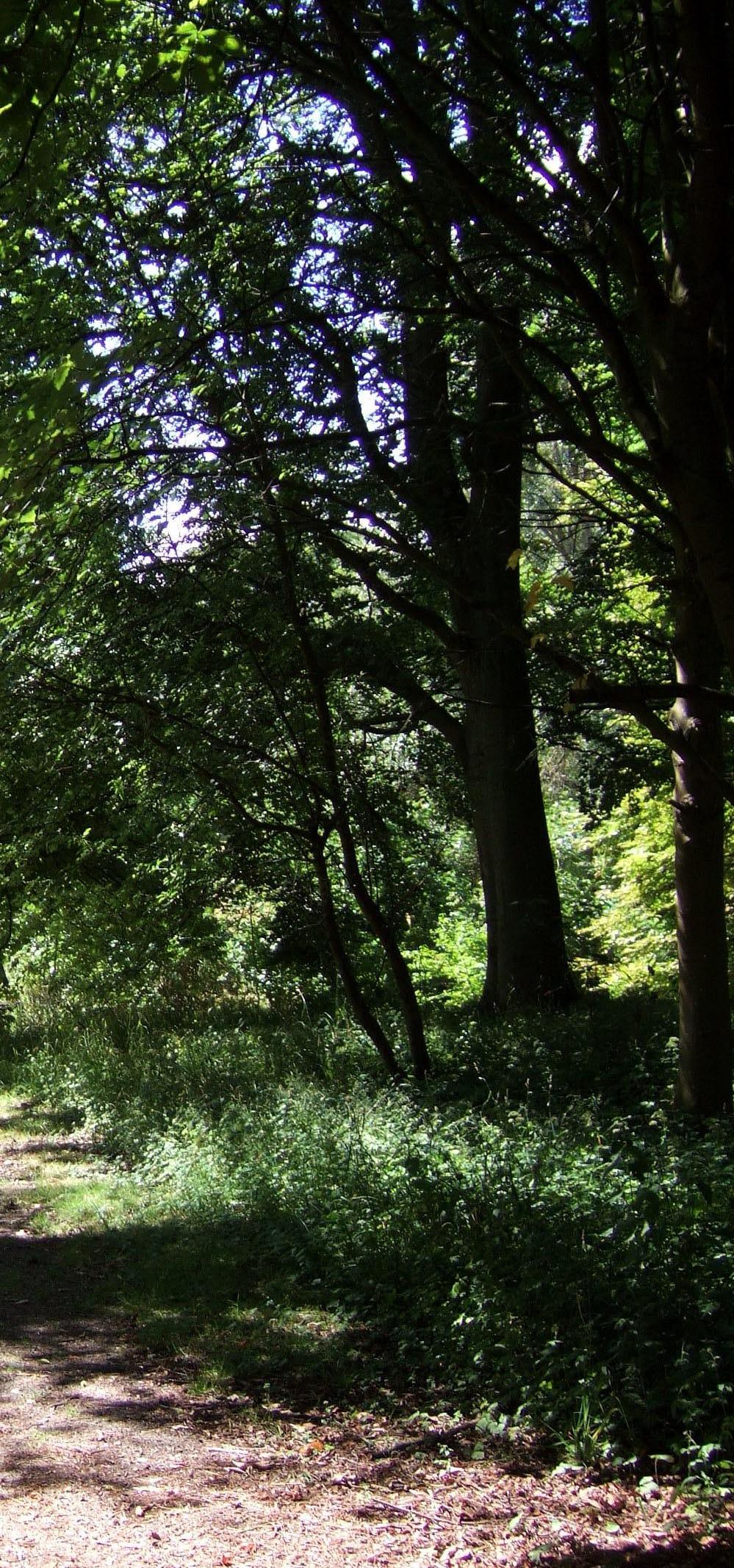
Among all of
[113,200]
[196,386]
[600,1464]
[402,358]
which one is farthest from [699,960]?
[113,200]

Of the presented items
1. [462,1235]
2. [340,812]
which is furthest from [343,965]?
[462,1235]

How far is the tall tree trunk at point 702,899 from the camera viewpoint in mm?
6953

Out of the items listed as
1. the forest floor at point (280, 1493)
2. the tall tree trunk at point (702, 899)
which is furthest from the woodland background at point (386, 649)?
the forest floor at point (280, 1493)

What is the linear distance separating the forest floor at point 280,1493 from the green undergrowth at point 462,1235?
0.22m

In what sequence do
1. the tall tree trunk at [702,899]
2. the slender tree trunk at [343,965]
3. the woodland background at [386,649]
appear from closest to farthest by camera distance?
1. the woodland background at [386,649]
2. the tall tree trunk at [702,899]
3. the slender tree trunk at [343,965]

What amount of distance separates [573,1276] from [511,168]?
542 centimetres

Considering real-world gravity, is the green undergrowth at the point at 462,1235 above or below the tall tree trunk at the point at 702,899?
below

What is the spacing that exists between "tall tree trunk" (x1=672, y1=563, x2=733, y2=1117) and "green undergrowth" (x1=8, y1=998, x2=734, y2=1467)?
396 mm

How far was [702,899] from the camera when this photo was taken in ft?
24.1

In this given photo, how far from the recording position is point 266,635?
944cm

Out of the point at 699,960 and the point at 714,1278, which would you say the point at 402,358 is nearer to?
the point at 699,960

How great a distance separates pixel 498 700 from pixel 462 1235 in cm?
598

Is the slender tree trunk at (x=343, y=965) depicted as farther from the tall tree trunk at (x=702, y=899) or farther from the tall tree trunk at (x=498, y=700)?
the tall tree trunk at (x=702, y=899)

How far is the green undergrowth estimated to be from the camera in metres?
4.76
